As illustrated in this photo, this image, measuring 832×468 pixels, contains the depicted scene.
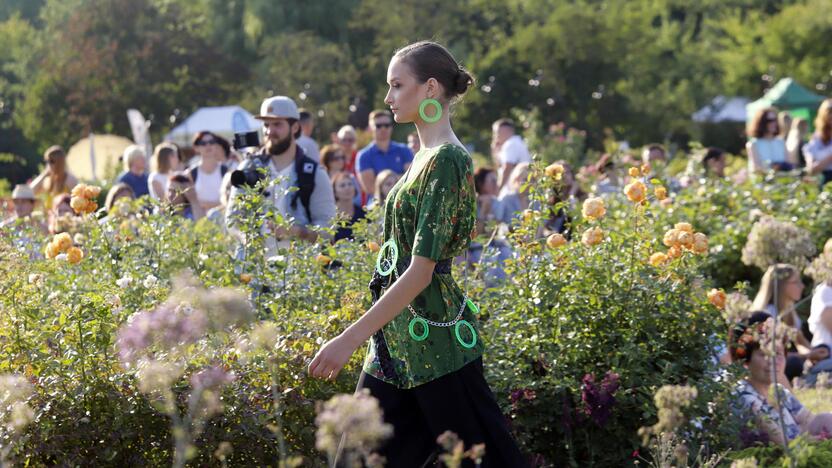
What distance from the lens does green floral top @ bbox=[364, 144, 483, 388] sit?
3.29 meters

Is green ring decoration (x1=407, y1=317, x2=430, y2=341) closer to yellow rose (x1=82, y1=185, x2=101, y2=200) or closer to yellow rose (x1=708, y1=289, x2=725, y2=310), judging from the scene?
yellow rose (x1=708, y1=289, x2=725, y2=310)

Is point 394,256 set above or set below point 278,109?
below

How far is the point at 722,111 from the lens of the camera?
44.5 m

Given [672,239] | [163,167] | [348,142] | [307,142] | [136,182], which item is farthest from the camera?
[348,142]

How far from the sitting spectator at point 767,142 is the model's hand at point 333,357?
876 cm

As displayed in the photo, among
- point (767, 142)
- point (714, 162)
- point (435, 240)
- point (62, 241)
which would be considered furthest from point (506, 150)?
point (435, 240)

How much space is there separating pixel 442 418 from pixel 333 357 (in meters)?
0.39

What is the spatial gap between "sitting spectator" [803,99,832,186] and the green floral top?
8.07 metres

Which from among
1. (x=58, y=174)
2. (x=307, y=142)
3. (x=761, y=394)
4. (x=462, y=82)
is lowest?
(x=761, y=394)

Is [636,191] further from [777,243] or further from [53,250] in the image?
[53,250]

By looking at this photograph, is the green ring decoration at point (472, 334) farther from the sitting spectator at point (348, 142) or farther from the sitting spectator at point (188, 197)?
the sitting spectator at point (348, 142)

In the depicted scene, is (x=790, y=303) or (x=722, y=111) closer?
(x=790, y=303)

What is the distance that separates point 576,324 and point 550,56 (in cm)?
3599

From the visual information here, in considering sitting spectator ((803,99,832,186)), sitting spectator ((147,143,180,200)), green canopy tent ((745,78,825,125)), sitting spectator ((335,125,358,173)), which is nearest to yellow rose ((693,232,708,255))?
sitting spectator ((803,99,832,186))
